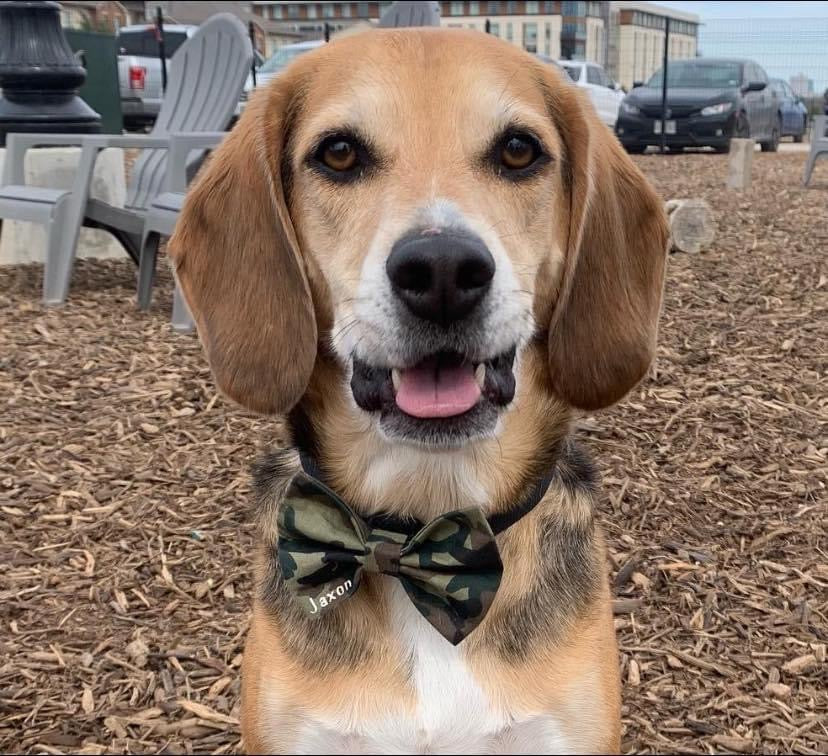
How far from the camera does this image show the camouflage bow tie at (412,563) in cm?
225

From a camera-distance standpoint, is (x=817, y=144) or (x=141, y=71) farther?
(x=141, y=71)

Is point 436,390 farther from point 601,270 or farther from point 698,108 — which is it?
point 698,108

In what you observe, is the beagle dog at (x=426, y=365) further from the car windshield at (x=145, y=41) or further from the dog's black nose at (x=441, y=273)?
the car windshield at (x=145, y=41)

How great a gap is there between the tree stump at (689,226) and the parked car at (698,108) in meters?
11.0

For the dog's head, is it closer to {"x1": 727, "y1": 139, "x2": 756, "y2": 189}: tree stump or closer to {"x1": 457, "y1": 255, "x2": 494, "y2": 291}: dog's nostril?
{"x1": 457, "y1": 255, "x2": 494, "y2": 291}: dog's nostril

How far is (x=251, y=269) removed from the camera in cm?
250

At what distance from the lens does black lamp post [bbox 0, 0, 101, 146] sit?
8312 millimetres

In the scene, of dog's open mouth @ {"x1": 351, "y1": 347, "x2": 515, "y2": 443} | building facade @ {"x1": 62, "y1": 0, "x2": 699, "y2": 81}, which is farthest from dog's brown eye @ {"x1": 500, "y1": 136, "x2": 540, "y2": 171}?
building facade @ {"x1": 62, "y1": 0, "x2": 699, "y2": 81}

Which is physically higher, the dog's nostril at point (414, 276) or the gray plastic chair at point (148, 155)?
the dog's nostril at point (414, 276)

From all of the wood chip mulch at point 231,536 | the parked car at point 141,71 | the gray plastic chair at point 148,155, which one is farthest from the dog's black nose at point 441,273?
the parked car at point 141,71

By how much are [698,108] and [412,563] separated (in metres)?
17.9

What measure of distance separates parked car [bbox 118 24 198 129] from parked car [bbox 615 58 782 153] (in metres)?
8.16

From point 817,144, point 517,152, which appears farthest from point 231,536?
point 817,144

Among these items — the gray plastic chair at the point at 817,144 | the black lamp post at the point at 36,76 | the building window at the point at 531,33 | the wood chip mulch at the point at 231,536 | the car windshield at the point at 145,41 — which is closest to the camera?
the wood chip mulch at the point at 231,536
